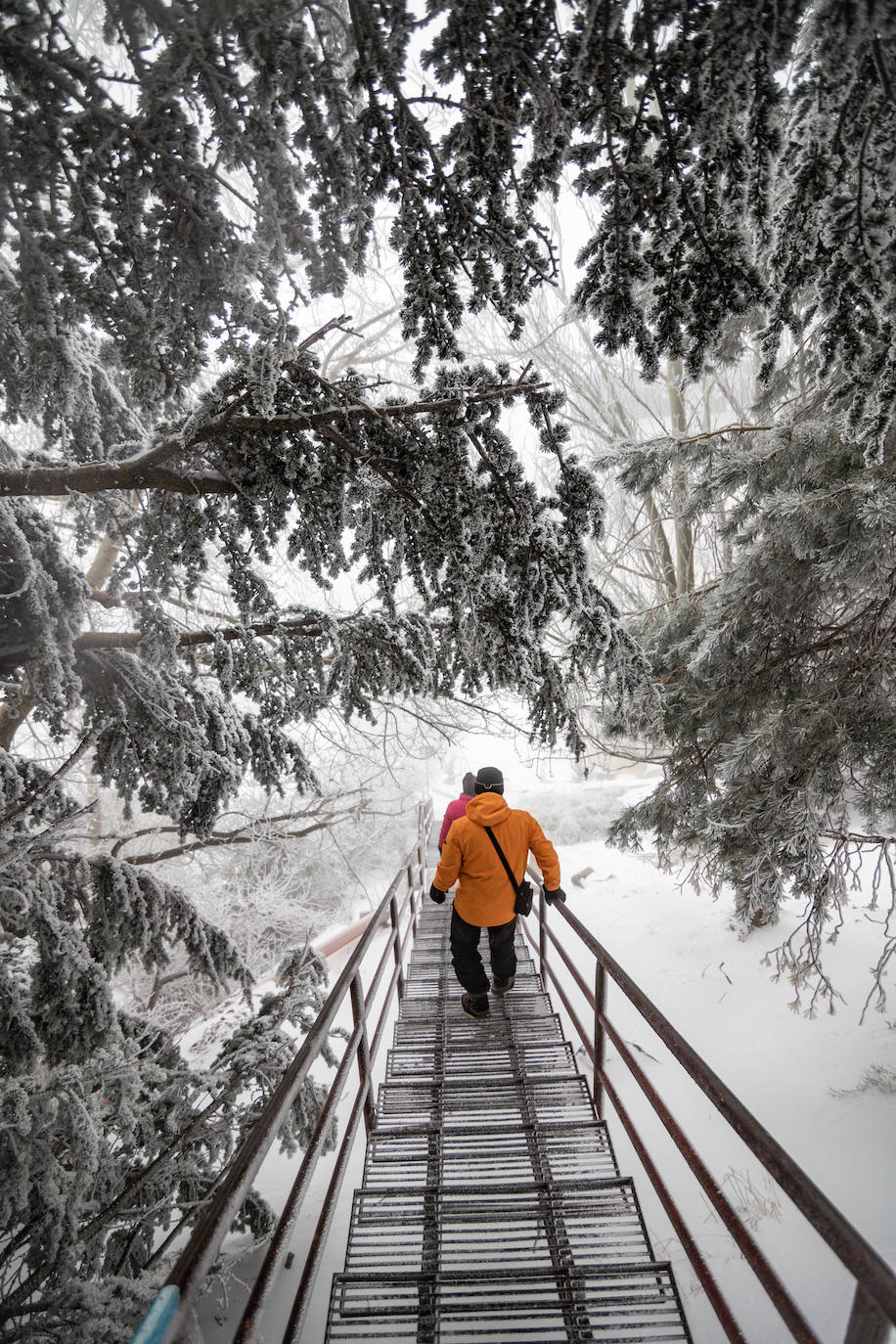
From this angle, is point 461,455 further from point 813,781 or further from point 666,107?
point 813,781

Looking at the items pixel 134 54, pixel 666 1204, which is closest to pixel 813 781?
pixel 666 1204

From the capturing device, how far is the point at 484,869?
404 cm

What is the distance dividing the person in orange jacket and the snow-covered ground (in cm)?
174

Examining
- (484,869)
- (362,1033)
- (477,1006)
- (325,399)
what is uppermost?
(325,399)

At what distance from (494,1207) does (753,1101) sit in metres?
4.01

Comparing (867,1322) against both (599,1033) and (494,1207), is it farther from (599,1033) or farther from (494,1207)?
(599,1033)

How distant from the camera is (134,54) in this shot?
5.42ft

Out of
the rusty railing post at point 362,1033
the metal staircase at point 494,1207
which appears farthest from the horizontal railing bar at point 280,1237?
the metal staircase at point 494,1207

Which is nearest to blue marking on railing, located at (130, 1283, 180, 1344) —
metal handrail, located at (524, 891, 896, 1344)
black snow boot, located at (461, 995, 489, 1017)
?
metal handrail, located at (524, 891, 896, 1344)

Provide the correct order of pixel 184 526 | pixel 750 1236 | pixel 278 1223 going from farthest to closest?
pixel 184 526 < pixel 278 1223 < pixel 750 1236

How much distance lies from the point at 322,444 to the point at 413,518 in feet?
1.56

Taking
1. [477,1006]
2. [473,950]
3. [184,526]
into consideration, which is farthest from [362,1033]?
[184,526]

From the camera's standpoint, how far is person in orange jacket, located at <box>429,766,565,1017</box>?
3.99 metres

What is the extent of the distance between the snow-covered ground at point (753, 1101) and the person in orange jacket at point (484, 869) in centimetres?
174
